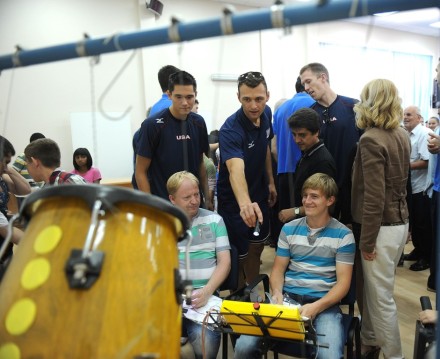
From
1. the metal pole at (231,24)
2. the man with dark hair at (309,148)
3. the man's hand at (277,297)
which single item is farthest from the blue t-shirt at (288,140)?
the metal pole at (231,24)

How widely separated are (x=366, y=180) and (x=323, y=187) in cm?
21

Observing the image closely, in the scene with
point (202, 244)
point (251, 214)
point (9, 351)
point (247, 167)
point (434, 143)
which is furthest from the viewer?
point (434, 143)

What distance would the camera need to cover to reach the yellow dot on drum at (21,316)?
810 mm

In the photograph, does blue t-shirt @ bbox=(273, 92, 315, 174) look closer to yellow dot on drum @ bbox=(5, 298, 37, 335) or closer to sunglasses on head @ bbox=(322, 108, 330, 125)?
sunglasses on head @ bbox=(322, 108, 330, 125)

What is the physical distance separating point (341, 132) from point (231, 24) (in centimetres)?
161

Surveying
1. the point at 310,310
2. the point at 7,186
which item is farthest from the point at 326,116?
the point at 7,186

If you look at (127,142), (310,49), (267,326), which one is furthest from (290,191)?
(310,49)

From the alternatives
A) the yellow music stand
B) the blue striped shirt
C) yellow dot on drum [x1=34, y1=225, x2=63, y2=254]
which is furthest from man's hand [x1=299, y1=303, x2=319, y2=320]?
yellow dot on drum [x1=34, y1=225, x2=63, y2=254]

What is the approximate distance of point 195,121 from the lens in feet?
8.05

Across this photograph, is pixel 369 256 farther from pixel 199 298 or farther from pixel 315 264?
pixel 199 298

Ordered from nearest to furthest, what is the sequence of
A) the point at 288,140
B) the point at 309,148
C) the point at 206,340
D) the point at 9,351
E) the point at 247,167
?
the point at 9,351, the point at 206,340, the point at 309,148, the point at 247,167, the point at 288,140

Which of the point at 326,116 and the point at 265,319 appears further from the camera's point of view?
the point at 326,116

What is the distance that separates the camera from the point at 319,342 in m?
1.76

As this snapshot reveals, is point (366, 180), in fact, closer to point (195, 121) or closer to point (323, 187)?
point (323, 187)
